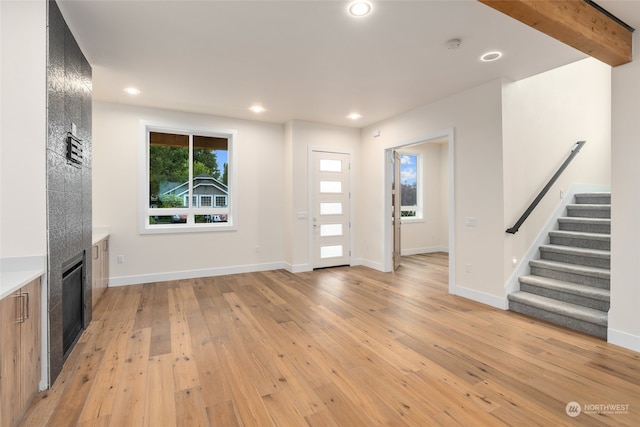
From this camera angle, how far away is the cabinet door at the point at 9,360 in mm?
1585

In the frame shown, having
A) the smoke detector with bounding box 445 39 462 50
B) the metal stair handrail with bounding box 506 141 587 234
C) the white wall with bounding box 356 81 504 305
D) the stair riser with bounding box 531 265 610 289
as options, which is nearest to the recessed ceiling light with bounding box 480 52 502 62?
the smoke detector with bounding box 445 39 462 50

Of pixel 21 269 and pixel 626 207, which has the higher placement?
pixel 626 207

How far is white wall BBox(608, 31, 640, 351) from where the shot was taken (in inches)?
104

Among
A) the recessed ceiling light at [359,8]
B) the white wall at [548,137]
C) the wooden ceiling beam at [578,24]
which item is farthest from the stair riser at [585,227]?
the recessed ceiling light at [359,8]

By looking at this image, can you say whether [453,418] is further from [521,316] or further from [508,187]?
[508,187]

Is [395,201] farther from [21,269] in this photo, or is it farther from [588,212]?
[21,269]

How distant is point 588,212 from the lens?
13.7 ft

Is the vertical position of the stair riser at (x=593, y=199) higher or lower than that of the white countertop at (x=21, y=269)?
higher

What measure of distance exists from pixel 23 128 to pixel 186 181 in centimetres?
323

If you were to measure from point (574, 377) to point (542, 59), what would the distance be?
306 cm

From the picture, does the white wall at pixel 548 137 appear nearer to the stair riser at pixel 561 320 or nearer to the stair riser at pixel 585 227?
the stair riser at pixel 585 227

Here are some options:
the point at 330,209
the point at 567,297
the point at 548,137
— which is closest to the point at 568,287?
the point at 567,297

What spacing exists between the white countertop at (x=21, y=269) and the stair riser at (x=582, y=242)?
17.8ft

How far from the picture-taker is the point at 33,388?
1.96m
